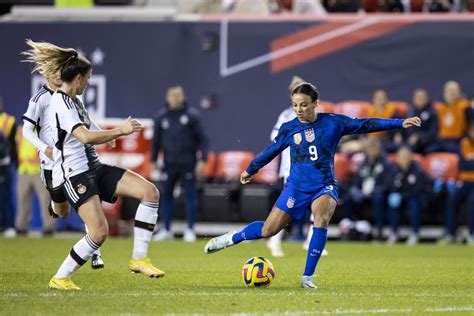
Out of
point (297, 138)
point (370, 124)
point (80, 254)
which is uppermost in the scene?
point (370, 124)

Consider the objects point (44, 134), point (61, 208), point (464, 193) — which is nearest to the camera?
point (61, 208)

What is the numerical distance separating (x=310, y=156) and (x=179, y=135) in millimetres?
9842

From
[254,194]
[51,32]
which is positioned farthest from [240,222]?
[51,32]

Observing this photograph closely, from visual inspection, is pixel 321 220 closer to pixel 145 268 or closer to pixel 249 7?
pixel 145 268

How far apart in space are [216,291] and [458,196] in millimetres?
10593

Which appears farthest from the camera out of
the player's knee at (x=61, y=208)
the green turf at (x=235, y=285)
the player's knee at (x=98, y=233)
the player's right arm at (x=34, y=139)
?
the player's right arm at (x=34, y=139)

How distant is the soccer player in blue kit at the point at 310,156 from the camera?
10.4 metres

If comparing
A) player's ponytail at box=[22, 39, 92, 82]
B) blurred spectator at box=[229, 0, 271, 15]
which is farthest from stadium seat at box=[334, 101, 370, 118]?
player's ponytail at box=[22, 39, 92, 82]

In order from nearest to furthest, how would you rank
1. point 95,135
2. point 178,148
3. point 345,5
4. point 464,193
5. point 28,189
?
point 95,135 < point 464,193 < point 178,148 < point 28,189 < point 345,5

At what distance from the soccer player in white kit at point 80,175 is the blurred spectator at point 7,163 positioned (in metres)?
10.6

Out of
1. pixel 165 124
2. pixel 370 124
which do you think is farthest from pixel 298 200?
pixel 165 124

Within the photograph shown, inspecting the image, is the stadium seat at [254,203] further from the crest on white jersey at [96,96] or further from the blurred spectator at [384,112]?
the crest on white jersey at [96,96]

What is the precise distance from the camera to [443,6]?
22484 millimetres

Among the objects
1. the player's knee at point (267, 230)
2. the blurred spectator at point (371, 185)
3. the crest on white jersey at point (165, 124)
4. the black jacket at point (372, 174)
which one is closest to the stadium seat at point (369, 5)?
the blurred spectator at point (371, 185)
